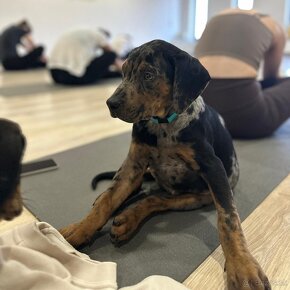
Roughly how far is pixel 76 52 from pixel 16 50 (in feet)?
9.45

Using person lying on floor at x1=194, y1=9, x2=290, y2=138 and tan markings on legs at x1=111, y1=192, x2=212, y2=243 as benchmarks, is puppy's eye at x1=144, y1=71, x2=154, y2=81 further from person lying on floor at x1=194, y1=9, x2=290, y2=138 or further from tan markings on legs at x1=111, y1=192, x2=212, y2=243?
person lying on floor at x1=194, y1=9, x2=290, y2=138

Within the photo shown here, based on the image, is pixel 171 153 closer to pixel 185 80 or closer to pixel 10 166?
pixel 185 80

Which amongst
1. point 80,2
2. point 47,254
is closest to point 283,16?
point 80,2

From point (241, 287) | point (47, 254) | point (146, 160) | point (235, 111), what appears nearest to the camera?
point (241, 287)

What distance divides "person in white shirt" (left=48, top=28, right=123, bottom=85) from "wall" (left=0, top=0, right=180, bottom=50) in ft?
9.73

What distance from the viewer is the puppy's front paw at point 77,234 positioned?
1.60 meters

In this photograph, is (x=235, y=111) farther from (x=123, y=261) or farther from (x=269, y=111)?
(x=123, y=261)

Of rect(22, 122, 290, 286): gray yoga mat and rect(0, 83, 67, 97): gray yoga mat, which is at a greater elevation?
rect(22, 122, 290, 286): gray yoga mat

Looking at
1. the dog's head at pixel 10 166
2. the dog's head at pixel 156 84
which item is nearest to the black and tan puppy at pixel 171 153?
the dog's head at pixel 156 84

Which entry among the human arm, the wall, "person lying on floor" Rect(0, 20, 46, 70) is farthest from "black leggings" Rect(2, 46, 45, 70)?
the human arm

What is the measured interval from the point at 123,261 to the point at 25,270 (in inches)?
15.8

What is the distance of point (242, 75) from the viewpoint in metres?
3.05

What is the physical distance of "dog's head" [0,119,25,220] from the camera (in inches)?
47.9

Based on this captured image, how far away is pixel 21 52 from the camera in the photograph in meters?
9.00
